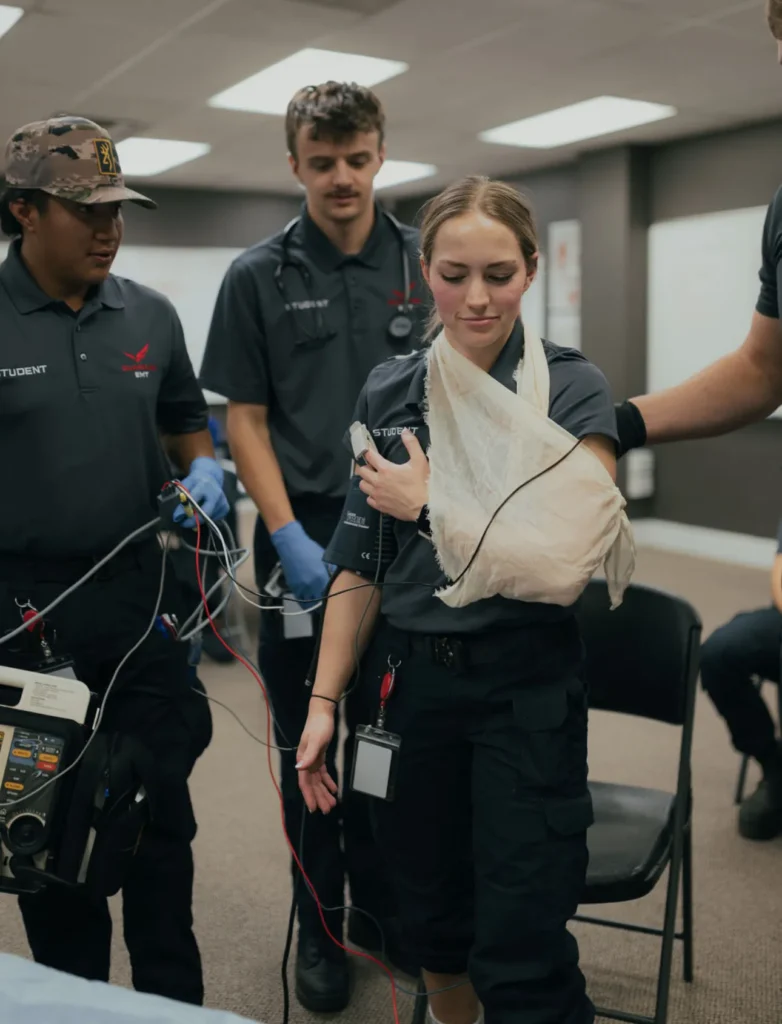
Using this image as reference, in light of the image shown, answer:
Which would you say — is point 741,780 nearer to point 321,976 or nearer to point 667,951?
point 667,951

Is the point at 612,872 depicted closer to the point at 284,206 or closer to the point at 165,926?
the point at 165,926

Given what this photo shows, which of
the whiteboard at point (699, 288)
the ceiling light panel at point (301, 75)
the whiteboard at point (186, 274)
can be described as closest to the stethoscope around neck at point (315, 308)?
the ceiling light panel at point (301, 75)

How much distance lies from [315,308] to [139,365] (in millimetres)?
377

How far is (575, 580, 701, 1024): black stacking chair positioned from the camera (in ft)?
5.11

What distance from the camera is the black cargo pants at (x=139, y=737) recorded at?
153cm

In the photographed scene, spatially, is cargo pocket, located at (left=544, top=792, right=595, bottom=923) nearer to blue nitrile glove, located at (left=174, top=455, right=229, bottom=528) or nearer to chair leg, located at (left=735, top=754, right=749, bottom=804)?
blue nitrile glove, located at (left=174, top=455, right=229, bottom=528)

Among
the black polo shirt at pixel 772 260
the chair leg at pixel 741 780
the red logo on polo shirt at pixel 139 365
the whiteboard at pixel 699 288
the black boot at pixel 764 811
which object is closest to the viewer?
the black polo shirt at pixel 772 260

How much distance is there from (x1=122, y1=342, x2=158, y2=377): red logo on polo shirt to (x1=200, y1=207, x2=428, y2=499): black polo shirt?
0.63 ft

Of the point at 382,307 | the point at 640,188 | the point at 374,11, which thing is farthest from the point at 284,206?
the point at 382,307

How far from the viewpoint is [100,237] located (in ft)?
5.06

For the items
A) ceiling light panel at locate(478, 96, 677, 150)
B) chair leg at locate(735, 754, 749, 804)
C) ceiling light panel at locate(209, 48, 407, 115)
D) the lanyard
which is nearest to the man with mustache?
the lanyard

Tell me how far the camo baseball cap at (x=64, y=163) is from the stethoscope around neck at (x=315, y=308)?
37cm

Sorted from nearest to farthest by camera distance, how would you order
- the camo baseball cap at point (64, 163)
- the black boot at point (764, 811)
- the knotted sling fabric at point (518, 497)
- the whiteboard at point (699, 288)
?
the knotted sling fabric at point (518, 497)
the camo baseball cap at point (64, 163)
the black boot at point (764, 811)
the whiteboard at point (699, 288)

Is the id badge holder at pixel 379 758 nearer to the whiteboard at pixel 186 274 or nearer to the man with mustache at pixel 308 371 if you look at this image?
the man with mustache at pixel 308 371
